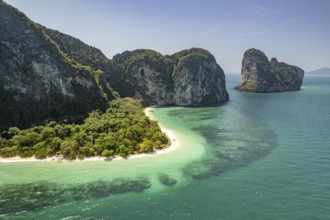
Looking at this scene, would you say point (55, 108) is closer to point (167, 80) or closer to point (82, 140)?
point (82, 140)

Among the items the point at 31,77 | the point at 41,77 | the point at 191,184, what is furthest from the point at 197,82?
the point at 191,184

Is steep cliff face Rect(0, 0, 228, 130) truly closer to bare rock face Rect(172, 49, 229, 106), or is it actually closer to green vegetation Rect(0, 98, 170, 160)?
bare rock face Rect(172, 49, 229, 106)

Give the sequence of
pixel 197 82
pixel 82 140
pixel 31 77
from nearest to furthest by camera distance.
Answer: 1. pixel 82 140
2. pixel 31 77
3. pixel 197 82

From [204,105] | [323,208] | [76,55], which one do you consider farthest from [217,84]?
[323,208]

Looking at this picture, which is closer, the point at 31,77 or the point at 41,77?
the point at 31,77

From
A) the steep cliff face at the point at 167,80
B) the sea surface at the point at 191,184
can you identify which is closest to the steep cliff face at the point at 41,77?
the steep cliff face at the point at 167,80

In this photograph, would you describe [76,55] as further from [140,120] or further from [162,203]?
[162,203]

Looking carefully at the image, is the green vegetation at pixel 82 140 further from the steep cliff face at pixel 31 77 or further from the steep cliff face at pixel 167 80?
the steep cliff face at pixel 167 80
